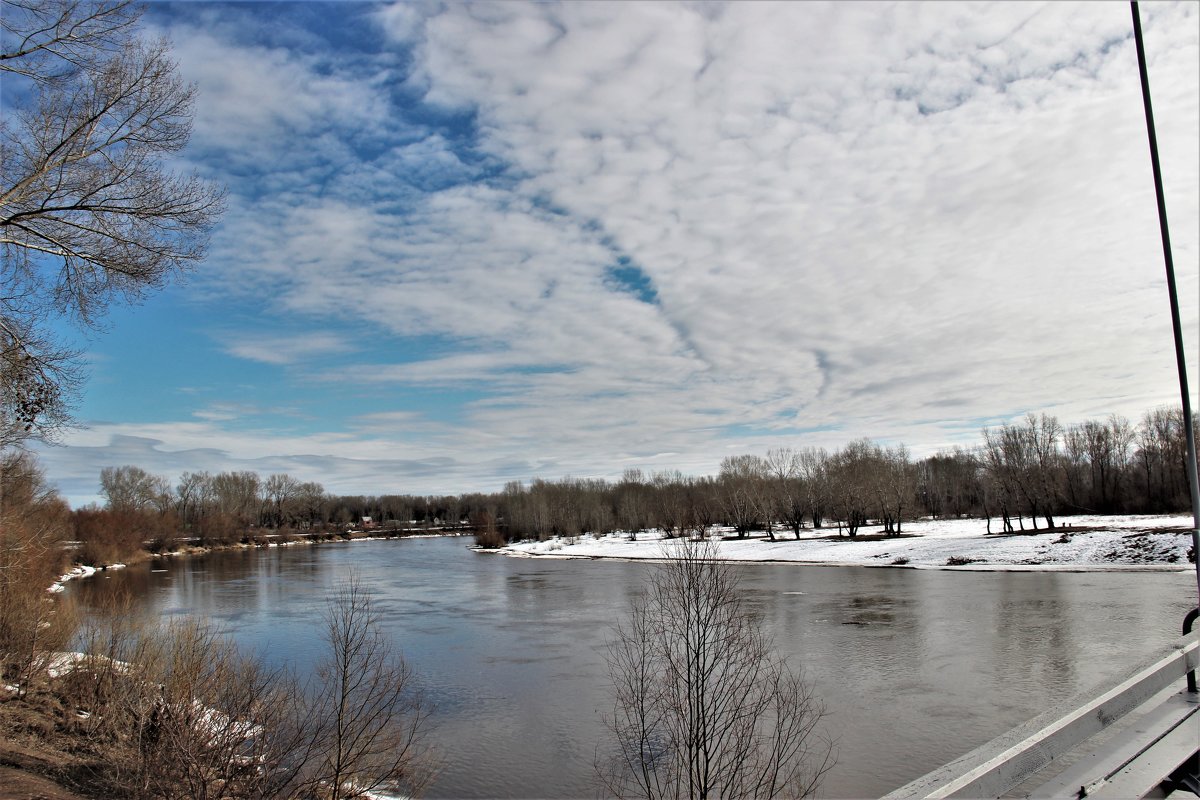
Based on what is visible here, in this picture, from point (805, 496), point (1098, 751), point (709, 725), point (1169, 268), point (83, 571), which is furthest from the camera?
point (805, 496)

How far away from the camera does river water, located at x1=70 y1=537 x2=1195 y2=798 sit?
11.2 metres

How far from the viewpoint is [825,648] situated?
18.6 m

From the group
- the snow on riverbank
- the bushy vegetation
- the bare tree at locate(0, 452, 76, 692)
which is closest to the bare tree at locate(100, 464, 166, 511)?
the bushy vegetation

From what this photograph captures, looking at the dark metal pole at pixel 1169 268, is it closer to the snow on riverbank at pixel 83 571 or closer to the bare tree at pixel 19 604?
the bare tree at pixel 19 604

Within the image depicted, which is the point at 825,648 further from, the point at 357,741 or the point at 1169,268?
the point at 1169,268

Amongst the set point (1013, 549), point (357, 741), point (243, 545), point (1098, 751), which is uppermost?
point (1098, 751)

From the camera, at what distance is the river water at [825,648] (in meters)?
11.2

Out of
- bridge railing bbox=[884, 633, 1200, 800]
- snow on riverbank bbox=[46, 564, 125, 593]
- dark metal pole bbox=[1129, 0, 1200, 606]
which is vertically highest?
dark metal pole bbox=[1129, 0, 1200, 606]

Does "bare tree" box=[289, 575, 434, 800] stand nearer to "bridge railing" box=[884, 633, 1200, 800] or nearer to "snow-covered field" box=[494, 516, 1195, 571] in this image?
"bridge railing" box=[884, 633, 1200, 800]

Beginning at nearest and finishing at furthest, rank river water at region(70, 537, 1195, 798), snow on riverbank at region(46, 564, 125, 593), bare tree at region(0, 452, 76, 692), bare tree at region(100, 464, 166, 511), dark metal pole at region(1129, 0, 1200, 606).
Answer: dark metal pole at region(1129, 0, 1200, 606) < river water at region(70, 537, 1195, 798) < bare tree at region(0, 452, 76, 692) < snow on riverbank at region(46, 564, 125, 593) < bare tree at region(100, 464, 166, 511)

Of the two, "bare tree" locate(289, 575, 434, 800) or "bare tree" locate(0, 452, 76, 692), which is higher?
"bare tree" locate(0, 452, 76, 692)

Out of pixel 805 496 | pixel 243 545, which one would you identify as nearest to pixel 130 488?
pixel 243 545

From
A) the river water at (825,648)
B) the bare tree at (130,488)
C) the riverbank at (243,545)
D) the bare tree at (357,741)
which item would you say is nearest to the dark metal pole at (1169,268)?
the river water at (825,648)

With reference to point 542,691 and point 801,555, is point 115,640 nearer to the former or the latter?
point 542,691
